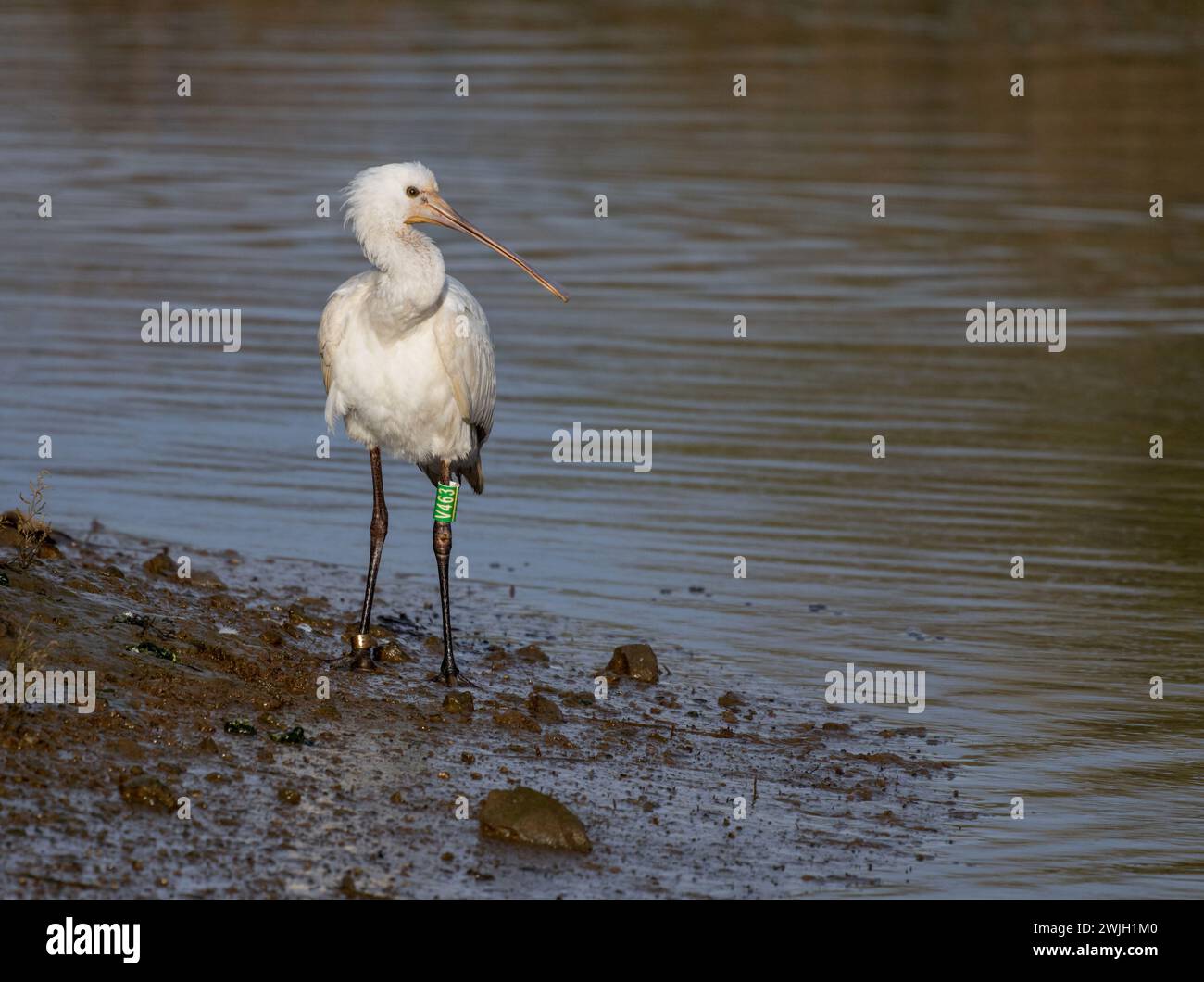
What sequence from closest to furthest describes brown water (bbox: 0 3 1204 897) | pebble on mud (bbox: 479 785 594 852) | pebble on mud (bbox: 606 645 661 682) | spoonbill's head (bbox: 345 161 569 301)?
1. pebble on mud (bbox: 479 785 594 852)
2. spoonbill's head (bbox: 345 161 569 301)
3. pebble on mud (bbox: 606 645 661 682)
4. brown water (bbox: 0 3 1204 897)

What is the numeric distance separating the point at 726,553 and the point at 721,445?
2.17 meters

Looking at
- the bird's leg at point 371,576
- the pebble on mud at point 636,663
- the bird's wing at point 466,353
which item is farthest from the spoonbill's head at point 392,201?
the pebble on mud at point 636,663

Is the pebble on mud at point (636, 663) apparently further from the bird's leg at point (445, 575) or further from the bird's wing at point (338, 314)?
the bird's wing at point (338, 314)

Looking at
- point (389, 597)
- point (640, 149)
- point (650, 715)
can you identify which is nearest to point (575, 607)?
point (389, 597)

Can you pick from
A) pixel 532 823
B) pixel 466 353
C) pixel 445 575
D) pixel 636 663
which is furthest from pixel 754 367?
pixel 532 823

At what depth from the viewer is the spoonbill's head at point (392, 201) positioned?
8922mm

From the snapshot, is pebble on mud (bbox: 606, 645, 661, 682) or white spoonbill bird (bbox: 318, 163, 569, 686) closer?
white spoonbill bird (bbox: 318, 163, 569, 686)

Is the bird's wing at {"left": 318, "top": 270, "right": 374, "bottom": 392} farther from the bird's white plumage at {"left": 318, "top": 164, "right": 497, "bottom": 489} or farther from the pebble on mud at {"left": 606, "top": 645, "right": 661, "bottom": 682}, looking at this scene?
the pebble on mud at {"left": 606, "top": 645, "right": 661, "bottom": 682}

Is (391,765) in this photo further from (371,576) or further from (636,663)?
(636,663)

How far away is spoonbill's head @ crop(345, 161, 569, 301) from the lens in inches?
351

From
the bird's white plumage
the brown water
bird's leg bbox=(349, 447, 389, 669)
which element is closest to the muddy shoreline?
bird's leg bbox=(349, 447, 389, 669)

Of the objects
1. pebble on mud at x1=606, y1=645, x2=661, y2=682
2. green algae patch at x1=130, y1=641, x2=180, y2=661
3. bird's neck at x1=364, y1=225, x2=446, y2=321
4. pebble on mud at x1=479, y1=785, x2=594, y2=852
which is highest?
bird's neck at x1=364, y1=225, x2=446, y2=321

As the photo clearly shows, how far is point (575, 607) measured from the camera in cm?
1074

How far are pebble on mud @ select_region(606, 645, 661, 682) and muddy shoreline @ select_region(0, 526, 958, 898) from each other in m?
0.04
